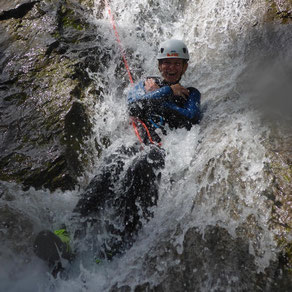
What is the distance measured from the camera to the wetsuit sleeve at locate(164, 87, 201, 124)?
336cm

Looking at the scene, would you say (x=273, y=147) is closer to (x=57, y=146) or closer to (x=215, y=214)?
(x=215, y=214)

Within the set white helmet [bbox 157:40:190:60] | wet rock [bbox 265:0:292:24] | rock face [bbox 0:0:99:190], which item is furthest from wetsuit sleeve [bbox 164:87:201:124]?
wet rock [bbox 265:0:292:24]

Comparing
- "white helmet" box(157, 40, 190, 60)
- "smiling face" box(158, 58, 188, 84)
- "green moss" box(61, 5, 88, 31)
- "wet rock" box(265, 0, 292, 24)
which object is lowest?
"smiling face" box(158, 58, 188, 84)

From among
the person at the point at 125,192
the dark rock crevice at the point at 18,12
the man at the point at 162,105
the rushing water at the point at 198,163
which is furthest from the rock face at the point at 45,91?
the man at the point at 162,105

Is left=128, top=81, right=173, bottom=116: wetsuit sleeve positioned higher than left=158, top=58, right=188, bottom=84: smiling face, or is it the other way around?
left=158, top=58, right=188, bottom=84: smiling face

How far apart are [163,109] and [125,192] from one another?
108 cm

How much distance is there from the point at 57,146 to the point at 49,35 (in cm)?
210

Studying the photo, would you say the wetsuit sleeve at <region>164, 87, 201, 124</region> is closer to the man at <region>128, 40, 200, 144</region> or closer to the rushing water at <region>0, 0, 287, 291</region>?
the man at <region>128, 40, 200, 144</region>

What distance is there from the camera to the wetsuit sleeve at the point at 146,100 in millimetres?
3334

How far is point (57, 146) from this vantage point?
145 inches

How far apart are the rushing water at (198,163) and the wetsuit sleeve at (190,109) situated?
0.48ft

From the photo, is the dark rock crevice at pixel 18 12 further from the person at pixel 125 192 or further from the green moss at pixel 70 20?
the person at pixel 125 192

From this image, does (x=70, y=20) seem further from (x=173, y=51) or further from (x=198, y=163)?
(x=198, y=163)

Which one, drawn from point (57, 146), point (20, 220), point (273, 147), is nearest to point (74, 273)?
point (20, 220)
